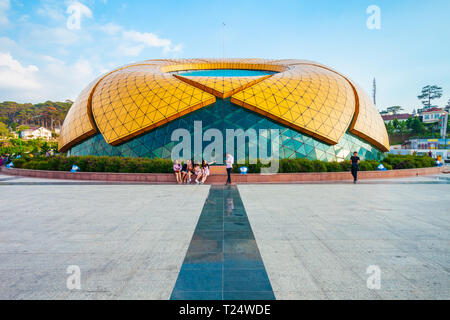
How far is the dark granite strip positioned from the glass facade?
12.6m

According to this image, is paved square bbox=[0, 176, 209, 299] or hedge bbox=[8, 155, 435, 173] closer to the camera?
paved square bbox=[0, 176, 209, 299]

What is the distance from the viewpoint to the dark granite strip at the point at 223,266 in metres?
3.47

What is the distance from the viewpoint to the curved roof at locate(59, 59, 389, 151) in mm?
18516

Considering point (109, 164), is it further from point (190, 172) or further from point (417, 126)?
point (417, 126)

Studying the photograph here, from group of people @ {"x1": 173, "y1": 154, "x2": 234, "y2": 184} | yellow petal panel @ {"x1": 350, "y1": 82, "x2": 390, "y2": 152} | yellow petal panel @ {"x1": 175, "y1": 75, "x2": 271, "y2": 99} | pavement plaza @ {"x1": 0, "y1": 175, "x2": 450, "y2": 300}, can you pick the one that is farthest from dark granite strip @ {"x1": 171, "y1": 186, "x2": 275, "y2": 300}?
yellow petal panel @ {"x1": 350, "y1": 82, "x2": 390, "y2": 152}

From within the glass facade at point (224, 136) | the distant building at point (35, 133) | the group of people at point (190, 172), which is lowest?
the group of people at point (190, 172)

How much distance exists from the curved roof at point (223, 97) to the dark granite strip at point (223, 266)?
13.2m

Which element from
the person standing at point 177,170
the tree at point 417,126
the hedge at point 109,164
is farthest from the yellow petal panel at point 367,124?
the tree at point 417,126

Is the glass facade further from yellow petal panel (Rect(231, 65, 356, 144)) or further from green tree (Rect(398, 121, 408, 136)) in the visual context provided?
green tree (Rect(398, 121, 408, 136))

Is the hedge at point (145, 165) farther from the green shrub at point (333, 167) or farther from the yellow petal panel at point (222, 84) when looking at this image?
the yellow petal panel at point (222, 84)

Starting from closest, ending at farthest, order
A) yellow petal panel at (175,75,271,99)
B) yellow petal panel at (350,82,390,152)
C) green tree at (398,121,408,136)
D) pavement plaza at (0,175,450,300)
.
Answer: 1. pavement plaza at (0,175,450,300)
2. yellow petal panel at (175,75,271,99)
3. yellow petal panel at (350,82,390,152)
4. green tree at (398,121,408,136)

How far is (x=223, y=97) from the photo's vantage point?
62.8ft

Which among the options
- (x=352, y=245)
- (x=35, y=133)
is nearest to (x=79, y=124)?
(x=352, y=245)
